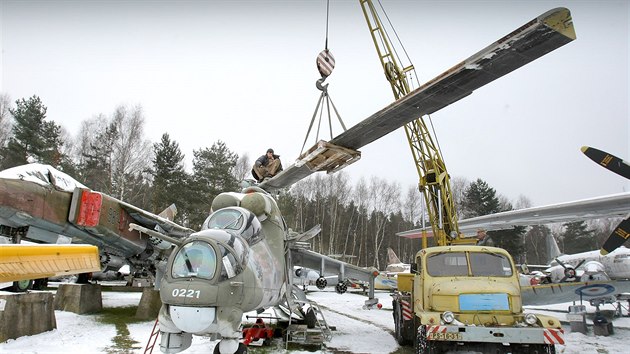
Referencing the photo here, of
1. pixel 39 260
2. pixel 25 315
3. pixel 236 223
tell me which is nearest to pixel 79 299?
pixel 25 315

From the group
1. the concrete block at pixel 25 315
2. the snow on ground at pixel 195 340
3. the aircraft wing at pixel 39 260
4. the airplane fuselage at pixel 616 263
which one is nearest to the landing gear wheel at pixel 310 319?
the snow on ground at pixel 195 340

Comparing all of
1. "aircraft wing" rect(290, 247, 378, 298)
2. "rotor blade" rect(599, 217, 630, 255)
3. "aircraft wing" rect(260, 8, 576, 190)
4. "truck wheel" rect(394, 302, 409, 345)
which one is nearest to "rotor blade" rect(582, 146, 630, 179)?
"rotor blade" rect(599, 217, 630, 255)

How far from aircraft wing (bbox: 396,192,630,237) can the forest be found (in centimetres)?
1202

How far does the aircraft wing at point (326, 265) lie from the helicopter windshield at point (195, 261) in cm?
464

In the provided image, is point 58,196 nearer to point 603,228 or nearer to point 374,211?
point 374,211

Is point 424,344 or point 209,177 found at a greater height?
point 209,177

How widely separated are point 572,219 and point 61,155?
3634 centimetres

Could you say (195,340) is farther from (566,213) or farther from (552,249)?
(552,249)

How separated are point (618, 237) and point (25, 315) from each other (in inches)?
522

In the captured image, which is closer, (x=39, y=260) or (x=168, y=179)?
(x=39, y=260)

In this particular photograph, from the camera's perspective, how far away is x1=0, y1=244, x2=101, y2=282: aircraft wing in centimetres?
144

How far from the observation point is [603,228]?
212 ft

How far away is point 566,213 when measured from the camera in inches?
419

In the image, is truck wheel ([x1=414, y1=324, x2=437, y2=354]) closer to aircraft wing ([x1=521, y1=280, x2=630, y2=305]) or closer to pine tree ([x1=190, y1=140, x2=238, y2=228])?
aircraft wing ([x1=521, y1=280, x2=630, y2=305])
